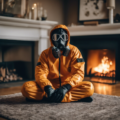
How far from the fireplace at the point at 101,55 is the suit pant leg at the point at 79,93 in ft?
5.23

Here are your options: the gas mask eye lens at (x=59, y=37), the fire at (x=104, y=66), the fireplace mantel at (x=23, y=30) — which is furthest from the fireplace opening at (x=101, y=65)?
the gas mask eye lens at (x=59, y=37)

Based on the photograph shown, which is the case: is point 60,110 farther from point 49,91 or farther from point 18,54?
point 18,54

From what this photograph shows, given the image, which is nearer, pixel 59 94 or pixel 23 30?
pixel 59 94

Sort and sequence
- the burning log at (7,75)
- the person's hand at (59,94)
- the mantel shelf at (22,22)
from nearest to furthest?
the person's hand at (59,94) < the mantel shelf at (22,22) < the burning log at (7,75)

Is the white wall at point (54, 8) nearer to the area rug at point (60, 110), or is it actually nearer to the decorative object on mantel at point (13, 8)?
the decorative object on mantel at point (13, 8)

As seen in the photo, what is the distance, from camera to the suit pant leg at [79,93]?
2.16 meters

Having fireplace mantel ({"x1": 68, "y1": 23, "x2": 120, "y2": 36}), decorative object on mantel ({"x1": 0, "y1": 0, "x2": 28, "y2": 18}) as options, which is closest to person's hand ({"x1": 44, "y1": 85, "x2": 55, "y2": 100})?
decorative object on mantel ({"x1": 0, "y1": 0, "x2": 28, "y2": 18})

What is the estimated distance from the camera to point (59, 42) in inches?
91.7

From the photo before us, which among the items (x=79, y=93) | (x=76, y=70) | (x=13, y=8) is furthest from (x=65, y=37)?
(x=13, y=8)

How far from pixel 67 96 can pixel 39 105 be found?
0.30 m

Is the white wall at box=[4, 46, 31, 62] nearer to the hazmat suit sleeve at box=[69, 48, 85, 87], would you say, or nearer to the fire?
the fire

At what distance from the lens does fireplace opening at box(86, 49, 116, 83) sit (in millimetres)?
3890

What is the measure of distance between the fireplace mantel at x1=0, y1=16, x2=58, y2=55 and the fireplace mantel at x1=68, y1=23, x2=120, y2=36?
0.62 m

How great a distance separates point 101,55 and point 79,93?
2095 millimetres
